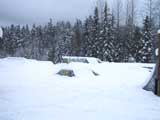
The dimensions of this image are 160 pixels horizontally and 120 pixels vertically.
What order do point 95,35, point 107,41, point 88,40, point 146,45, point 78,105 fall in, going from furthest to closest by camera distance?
point 88,40, point 95,35, point 107,41, point 146,45, point 78,105

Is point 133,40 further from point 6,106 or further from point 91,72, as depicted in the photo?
point 6,106

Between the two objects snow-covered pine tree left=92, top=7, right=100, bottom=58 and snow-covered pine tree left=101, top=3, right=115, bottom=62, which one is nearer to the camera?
snow-covered pine tree left=101, top=3, right=115, bottom=62

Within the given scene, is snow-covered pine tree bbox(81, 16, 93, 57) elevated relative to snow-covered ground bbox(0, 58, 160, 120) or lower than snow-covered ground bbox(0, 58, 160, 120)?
elevated

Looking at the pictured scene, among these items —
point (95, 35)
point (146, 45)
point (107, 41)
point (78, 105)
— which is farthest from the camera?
point (95, 35)

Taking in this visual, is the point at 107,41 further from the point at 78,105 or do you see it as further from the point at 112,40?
the point at 78,105

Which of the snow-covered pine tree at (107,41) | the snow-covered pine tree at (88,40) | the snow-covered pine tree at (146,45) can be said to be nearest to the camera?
the snow-covered pine tree at (146,45)

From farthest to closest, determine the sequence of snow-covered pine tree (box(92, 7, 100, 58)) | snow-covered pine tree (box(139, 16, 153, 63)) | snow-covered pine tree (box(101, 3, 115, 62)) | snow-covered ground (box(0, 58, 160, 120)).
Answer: snow-covered pine tree (box(92, 7, 100, 58)) → snow-covered pine tree (box(101, 3, 115, 62)) → snow-covered pine tree (box(139, 16, 153, 63)) → snow-covered ground (box(0, 58, 160, 120))

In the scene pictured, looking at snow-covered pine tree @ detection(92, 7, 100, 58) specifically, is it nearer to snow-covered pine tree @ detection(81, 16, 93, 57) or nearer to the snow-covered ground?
snow-covered pine tree @ detection(81, 16, 93, 57)

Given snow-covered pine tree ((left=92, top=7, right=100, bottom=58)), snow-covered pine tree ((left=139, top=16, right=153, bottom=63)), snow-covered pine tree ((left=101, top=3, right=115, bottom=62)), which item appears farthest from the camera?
snow-covered pine tree ((left=92, top=7, right=100, bottom=58))

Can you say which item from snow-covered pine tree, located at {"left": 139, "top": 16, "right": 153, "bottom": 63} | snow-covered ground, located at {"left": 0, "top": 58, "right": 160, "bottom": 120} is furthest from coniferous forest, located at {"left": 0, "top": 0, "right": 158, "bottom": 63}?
snow-covered ground, located at {"left": 0, "top": 58, "right": 160, "bottom": 120}

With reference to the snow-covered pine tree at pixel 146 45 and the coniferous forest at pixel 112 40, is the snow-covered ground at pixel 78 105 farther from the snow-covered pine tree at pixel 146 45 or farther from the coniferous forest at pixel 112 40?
the snow-covered pine tree at pixel 146 45

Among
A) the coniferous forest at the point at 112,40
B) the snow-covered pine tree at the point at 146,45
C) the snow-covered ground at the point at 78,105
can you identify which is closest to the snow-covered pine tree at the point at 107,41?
the coniferous forest at the point at 112,40

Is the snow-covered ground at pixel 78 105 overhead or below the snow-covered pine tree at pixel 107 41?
below

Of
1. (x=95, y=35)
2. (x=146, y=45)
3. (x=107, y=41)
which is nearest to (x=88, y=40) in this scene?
(x=95, y=35)
